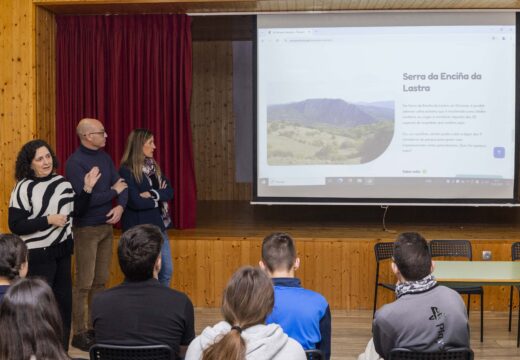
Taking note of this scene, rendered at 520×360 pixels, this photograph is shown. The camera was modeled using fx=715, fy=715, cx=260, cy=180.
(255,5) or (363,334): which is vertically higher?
(255,5)

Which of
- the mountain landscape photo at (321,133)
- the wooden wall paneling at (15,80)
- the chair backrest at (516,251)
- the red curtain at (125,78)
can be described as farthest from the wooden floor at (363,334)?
the wooden wall paneling at (15,80)

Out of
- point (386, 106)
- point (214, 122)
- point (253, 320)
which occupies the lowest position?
point (253, 320)

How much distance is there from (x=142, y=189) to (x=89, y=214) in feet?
1.57

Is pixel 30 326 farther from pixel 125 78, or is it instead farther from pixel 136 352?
Answer: pixel 125 78

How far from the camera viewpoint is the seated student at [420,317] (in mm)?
2926

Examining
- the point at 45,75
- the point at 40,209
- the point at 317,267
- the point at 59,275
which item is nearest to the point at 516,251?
the point at 317,267

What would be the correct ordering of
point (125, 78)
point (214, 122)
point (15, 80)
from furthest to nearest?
point (214, 122) < point (125, 78) < point (15, 80)

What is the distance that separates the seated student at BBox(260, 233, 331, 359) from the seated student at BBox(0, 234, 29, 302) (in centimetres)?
102

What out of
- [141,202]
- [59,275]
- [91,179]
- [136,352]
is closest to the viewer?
[136,352]

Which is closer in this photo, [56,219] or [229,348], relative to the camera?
[229,348]

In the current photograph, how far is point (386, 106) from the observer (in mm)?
6547

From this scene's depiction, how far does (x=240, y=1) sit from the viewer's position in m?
6.13

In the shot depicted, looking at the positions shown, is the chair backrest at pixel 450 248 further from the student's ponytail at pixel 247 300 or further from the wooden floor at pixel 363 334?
the student's ponytail at pixel 247 300

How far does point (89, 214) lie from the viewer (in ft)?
16.3
